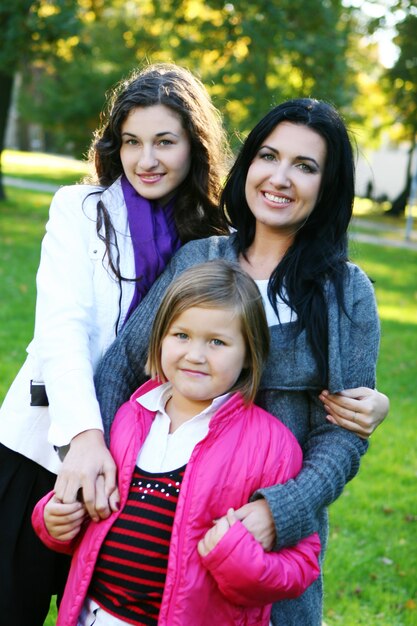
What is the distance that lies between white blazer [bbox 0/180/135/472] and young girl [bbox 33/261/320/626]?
0.18m

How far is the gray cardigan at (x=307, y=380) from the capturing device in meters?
2.28

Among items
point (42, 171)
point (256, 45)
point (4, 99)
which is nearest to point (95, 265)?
point (256, 45)

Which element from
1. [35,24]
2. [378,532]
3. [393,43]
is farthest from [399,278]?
[393,43]

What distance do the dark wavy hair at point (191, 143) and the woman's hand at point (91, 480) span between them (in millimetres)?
597

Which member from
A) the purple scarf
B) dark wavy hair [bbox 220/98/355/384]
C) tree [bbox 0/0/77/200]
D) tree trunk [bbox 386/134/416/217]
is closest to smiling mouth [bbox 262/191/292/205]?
dark wavy hair [bbox 220/98/355/384]

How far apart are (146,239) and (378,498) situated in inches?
139

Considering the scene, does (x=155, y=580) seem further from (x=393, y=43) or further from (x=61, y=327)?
(x=393, y=43)

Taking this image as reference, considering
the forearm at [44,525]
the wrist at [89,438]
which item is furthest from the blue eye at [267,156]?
the forearm at [44,525]

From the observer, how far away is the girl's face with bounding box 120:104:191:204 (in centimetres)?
258

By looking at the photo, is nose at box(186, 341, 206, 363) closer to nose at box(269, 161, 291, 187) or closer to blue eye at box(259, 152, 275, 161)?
nose at box(269, 161, 291, 187)

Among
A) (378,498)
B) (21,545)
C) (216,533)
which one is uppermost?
(216,533)

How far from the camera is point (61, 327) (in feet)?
7.93

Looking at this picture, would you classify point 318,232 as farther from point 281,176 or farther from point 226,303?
point 226,303

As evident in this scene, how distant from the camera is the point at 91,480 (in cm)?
219
